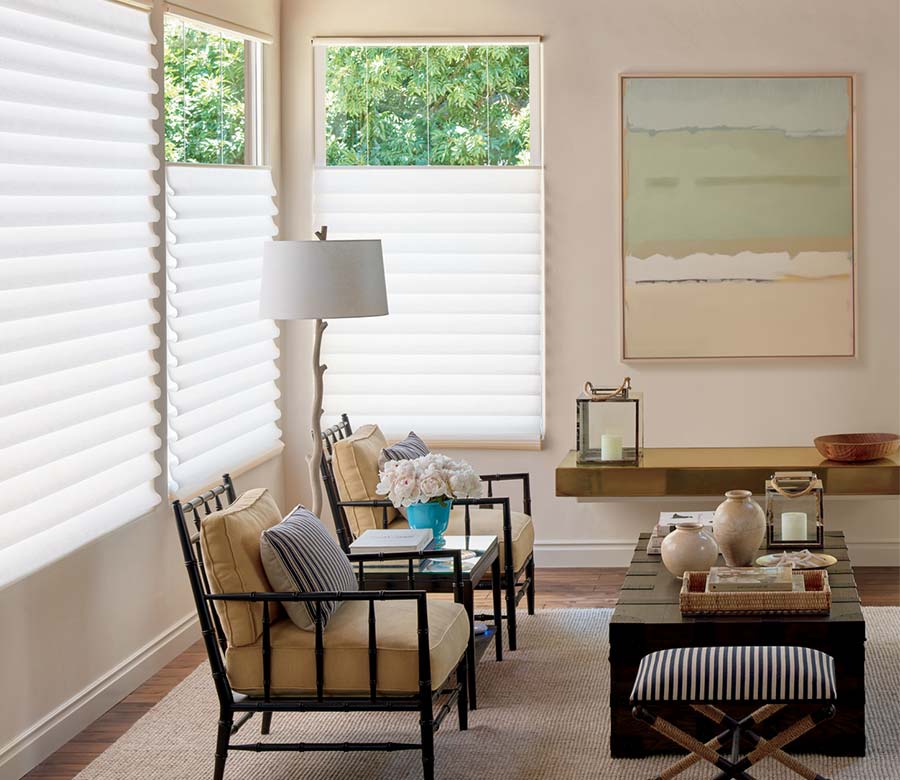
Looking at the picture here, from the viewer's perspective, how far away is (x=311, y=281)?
4.64m

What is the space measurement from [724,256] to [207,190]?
240 cm

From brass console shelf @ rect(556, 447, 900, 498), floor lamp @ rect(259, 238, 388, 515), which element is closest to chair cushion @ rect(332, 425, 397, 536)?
floor lamp @ rect(259, 238, 388, 515)

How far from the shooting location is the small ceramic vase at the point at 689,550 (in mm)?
4078

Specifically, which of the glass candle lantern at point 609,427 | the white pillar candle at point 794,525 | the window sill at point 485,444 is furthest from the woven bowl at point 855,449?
the window sill at point 485,444

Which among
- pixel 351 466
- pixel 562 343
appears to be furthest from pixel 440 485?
pixel 562 343

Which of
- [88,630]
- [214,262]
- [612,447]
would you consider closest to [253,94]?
[214,262]

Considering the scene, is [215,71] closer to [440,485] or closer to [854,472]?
[440,485]

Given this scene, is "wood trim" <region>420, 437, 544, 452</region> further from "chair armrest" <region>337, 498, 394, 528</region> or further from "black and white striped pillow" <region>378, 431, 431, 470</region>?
"chair armrest" <region>337, 498, 394, 528</region>

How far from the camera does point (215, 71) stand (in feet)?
17.9

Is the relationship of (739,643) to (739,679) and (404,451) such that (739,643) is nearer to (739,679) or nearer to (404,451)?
(739,679)

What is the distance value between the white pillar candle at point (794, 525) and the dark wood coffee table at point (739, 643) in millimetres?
766

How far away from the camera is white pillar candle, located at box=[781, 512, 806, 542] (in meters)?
4.57

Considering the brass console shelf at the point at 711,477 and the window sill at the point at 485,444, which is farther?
the window sill at the point at 485,444

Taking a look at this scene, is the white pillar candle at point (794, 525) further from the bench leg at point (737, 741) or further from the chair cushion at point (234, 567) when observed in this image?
the chair cushion at point (234, 567)
